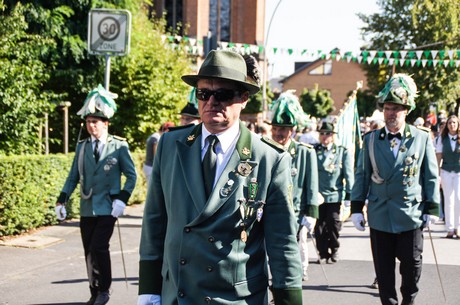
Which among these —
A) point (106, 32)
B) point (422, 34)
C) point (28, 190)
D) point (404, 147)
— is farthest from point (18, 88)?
point (422, 34)

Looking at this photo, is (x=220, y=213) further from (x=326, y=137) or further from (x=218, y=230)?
(x=326, y=137)

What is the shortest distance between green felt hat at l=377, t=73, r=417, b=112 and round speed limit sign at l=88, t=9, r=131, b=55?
15.5 ft

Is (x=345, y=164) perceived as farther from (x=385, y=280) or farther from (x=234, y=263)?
(x=234, y=263)

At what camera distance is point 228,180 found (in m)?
3.46

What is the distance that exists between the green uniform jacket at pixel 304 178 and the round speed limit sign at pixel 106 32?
12.0 feet

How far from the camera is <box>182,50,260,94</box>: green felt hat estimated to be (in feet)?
11.4

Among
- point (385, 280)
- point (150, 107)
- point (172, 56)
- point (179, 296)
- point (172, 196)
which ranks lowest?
point (385, 280)

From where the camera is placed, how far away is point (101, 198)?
7.46m

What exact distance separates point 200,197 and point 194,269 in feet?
1.09

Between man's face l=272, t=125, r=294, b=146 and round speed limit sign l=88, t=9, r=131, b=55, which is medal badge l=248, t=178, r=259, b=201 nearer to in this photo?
man's face l=272, t=125, r=294, b=146

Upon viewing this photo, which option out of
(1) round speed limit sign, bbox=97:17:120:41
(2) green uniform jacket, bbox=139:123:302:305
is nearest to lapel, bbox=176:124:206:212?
(2) green uniform jacket, bbox=139:123:302:305

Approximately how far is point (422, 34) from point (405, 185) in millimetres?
37932

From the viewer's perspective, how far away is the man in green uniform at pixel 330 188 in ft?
33.6

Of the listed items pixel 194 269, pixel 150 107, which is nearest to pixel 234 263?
pixel 194 269
